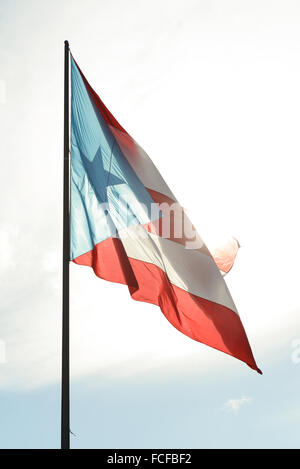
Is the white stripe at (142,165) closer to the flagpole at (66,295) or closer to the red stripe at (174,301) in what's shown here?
the flagpole at (66,295)

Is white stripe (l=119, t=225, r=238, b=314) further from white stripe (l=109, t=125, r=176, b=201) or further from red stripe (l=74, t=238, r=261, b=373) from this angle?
white stripe (l=109, t=125, r=176, b=201)

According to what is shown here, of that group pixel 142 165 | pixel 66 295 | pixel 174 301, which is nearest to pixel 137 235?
pixel 174 301

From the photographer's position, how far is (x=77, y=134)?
33.0ft

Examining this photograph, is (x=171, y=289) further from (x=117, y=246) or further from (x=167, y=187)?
(x=167, y=187)

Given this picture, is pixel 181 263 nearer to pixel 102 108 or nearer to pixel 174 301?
pixel 174 301

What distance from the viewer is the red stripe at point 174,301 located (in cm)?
939

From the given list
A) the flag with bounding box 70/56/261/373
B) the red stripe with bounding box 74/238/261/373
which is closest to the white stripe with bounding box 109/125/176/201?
the flag with bounding box 70/56/261/373

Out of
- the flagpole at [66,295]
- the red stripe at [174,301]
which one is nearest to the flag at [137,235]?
the red stripe at [174,301]

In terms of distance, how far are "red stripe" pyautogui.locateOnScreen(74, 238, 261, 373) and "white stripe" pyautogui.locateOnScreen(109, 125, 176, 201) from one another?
181 centimetres

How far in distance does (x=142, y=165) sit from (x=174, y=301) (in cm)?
301

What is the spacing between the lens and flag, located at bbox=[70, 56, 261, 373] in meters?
9.52

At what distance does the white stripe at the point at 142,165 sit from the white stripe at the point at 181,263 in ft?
3.70

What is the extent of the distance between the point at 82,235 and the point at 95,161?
1.61m

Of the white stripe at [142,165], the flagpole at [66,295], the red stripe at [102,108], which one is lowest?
the flagpole at [66,295]
